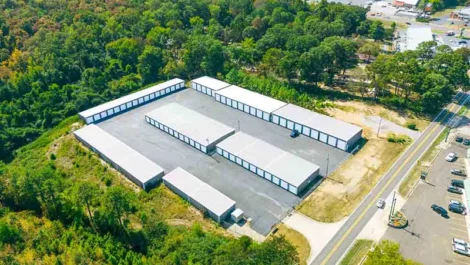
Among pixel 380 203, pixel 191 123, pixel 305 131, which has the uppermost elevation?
pixel 191 123

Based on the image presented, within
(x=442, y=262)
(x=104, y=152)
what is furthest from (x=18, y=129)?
(x=442, y=262)

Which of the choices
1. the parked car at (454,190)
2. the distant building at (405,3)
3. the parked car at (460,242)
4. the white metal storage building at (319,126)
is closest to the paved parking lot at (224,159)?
the white metal storage building at (319,126)

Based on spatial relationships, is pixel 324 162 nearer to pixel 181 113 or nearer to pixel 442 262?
pixel 442 262

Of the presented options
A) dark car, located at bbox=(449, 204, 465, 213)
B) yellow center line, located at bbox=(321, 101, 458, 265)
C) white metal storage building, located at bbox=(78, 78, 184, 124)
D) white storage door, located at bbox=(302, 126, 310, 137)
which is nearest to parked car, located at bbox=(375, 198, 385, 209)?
yellow center line, located at bbox=(321, 101, 458, 265)

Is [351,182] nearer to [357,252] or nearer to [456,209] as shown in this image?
[357,252]

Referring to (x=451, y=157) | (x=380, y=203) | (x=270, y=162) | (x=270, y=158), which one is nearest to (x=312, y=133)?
(x=270, y=158)

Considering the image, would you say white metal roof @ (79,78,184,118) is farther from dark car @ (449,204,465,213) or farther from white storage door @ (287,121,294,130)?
dark car @ (449,204,465,213)
